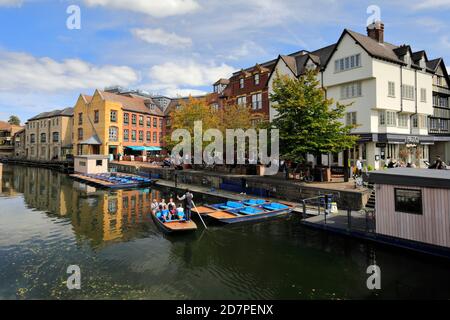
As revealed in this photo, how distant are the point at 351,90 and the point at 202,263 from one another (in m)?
27.0

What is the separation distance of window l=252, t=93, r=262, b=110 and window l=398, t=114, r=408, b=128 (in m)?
17.8

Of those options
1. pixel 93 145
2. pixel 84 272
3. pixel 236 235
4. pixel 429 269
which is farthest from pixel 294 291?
pixel 93 145

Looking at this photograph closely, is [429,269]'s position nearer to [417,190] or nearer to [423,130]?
[417,190]

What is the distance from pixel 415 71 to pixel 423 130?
7.21 meters

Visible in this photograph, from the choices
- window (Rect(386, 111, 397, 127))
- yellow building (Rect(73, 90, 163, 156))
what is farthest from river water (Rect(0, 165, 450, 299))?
yellow building (Rect(73, 90, 163, 156))

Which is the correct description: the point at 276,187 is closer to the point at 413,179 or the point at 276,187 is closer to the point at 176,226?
the point at 176,226

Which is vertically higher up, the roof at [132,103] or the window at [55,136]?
the roof at [132,103]

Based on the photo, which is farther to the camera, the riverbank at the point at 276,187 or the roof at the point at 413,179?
the riverbank at the point at 276,187

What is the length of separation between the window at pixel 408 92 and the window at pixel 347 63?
6655mm

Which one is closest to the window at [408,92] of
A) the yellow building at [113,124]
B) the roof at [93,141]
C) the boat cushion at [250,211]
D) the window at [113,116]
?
the boat cushion at [250,211]

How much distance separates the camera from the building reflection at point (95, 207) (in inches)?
711

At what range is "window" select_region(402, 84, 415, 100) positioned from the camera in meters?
32.7

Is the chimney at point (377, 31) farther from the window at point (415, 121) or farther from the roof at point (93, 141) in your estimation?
the roof at point (93, 141)
